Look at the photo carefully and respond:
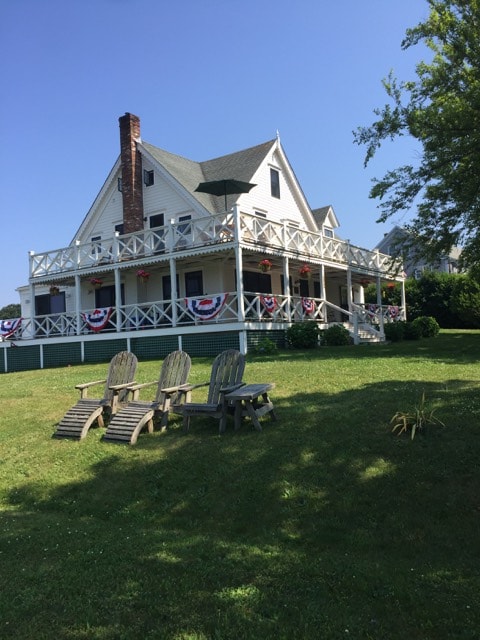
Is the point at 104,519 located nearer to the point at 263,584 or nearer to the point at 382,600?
the point at 263,584

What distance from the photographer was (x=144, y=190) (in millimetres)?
24375

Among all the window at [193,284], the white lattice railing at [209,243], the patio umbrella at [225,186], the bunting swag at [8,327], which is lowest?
the bunting swag at [8,327]

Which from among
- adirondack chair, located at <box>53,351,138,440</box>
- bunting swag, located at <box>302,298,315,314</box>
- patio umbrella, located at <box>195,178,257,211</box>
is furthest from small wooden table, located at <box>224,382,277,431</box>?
bunting swag, located at <box>302,298,315,314</box>

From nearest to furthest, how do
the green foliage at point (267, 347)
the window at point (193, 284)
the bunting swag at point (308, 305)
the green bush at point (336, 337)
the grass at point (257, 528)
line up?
the grass at point (257, 528)
the green foliage at point (267, 347)
the green bush at point (336, 337)
the bunting swag at point (308, 305)
the window at point (193, 284)

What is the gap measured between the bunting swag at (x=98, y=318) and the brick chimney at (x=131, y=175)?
15.3ft

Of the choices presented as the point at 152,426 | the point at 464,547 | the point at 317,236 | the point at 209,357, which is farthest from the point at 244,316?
the point at 464,547

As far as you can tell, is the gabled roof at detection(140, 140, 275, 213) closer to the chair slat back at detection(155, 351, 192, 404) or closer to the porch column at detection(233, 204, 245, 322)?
the porch column at detection(233, 204, 245, 322)

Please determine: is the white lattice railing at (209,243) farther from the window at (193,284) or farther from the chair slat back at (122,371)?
the chair slat back at (122,371)

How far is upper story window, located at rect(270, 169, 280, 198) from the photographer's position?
25.1 meters

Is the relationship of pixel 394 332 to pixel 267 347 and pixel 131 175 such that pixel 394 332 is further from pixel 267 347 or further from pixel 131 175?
pixel 131 175

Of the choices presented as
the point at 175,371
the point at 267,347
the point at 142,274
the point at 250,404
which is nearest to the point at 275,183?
the point at 142,274

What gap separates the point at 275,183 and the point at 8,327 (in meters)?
14.2

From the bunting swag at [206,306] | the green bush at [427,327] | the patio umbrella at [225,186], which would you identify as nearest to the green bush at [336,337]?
the bunting swag at [206,306]

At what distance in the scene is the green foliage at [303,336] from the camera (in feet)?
57.0
